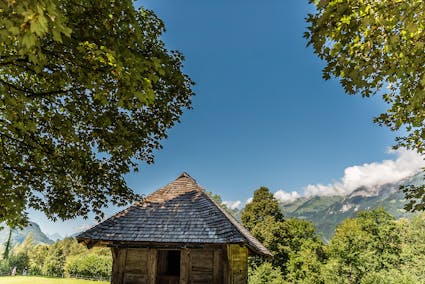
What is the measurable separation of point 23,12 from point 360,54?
5123 millimetres

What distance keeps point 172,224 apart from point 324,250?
1209 inches

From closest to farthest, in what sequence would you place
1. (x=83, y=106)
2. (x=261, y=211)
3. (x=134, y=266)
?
(x=83, y=106) < (x=134, y=266) < (x=261, y=211)

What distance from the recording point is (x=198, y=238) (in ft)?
33.8

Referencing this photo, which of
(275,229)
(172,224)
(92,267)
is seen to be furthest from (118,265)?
(92,267)

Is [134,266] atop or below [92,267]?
atop

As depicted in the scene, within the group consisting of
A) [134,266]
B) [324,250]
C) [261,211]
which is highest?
[261,211]

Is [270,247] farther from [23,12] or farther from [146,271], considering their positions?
[23,12]

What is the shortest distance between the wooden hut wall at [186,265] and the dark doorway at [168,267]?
222 centimetres

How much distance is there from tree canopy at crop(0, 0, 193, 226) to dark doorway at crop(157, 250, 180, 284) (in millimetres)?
6248

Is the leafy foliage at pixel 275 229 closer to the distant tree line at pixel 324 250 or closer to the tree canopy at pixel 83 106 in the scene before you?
the distant tree line at pixel 324 250

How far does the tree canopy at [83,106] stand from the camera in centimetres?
570

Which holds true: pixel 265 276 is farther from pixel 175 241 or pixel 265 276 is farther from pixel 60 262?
pixel 60 262

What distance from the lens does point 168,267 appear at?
1591cm

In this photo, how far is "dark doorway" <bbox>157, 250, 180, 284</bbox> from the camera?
1301cm
